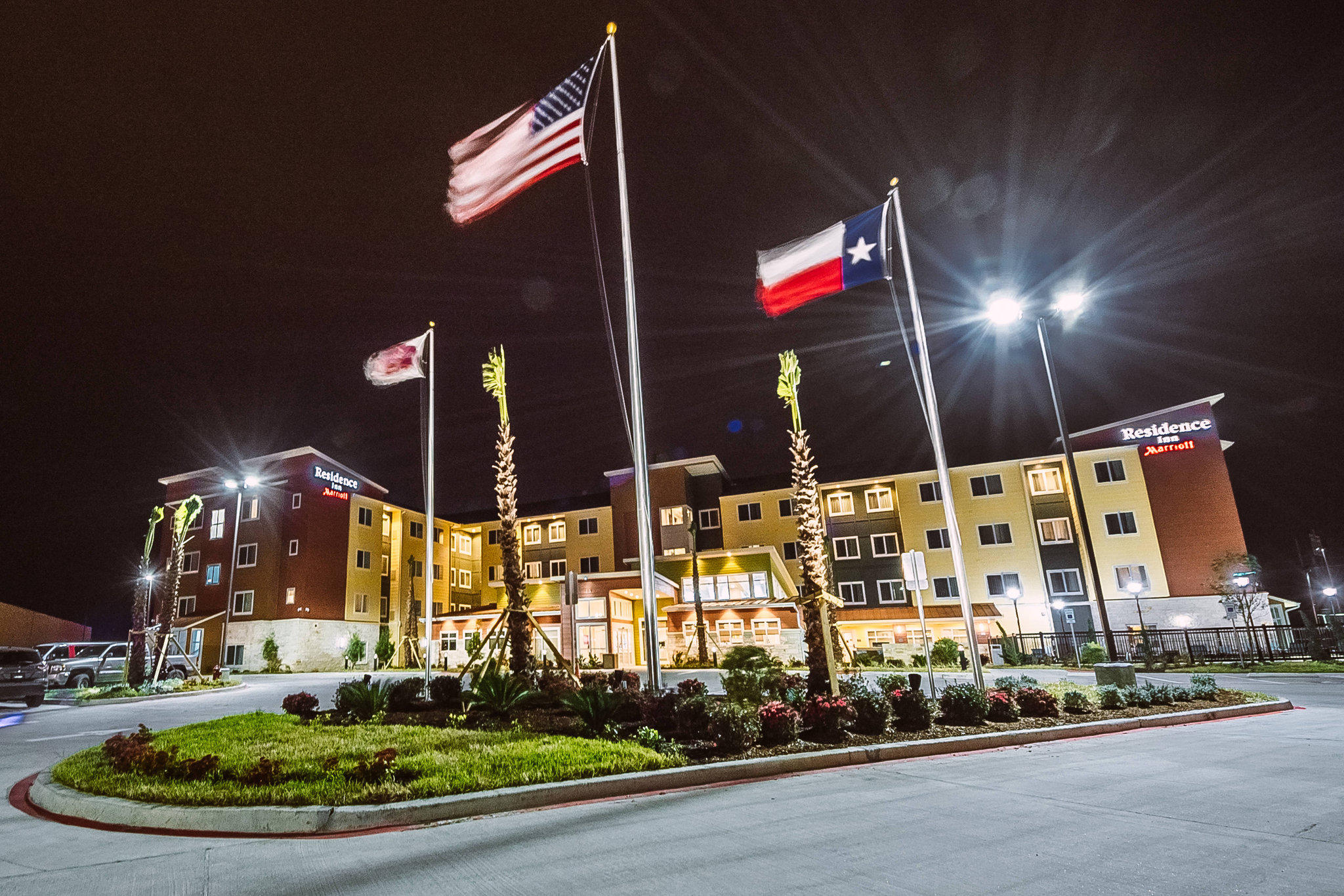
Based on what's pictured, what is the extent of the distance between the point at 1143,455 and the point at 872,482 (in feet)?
52.9

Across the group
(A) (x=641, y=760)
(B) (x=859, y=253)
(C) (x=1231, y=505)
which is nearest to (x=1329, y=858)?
(A) (x=641, y=760)

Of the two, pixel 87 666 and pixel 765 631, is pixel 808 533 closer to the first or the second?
pixel 765 631

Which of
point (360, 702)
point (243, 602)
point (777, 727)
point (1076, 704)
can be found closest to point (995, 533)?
point (1076, 704)

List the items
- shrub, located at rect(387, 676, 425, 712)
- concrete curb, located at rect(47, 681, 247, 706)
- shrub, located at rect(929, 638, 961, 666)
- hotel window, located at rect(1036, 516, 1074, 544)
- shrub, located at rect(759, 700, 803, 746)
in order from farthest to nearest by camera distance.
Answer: hotel window, located at rect(1036, 516, 1074, 544), shrub, located at rect(929, 638, 961, 666), concrete curb, located at rect(47, 681, 247, 706), shrub, located at rect(387, 676, 425, 712), shrub, located at rect(759, 700, 803, 746)

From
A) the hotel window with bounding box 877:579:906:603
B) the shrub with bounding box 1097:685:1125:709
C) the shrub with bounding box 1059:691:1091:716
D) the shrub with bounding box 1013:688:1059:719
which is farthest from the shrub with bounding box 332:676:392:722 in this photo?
the hotel window with bounding box 877:579:906:603

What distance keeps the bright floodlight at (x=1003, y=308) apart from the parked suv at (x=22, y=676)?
91.7 feet

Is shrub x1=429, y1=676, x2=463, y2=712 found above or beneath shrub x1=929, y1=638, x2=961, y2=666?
above

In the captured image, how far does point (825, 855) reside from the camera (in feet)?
17.6

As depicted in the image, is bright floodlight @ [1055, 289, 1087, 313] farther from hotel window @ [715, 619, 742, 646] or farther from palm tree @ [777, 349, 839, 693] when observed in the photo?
hotel window @ [715, 619, 742, 646]

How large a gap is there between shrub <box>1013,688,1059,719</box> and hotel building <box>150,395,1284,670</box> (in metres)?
25.4

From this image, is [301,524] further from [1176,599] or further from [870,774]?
[1176,599]

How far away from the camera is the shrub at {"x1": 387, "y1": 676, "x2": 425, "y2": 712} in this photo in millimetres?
13984

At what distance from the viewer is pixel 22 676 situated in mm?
20266

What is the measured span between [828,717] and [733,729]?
177cm
